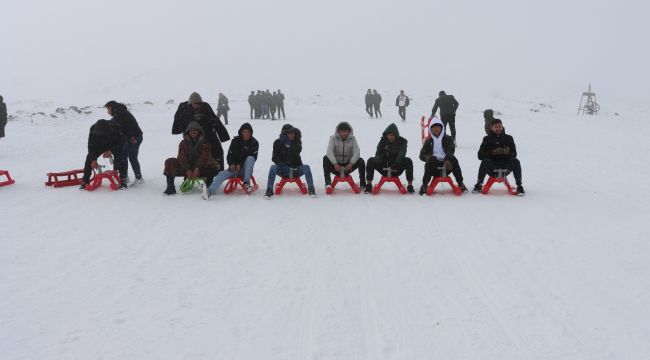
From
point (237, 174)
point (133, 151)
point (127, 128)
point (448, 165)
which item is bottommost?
point (237, 174)

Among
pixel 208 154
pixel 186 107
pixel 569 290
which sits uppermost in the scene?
pixel 186 107

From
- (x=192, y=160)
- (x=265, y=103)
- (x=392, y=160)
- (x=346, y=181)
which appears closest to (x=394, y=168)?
(x=392, y=160)

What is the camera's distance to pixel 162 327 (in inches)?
132

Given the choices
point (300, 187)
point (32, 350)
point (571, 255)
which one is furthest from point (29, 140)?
point (571, 255)

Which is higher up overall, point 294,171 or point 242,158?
point 242,158

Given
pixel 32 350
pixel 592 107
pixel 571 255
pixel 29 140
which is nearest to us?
pixel 32 350

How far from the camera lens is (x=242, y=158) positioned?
25.0 feet

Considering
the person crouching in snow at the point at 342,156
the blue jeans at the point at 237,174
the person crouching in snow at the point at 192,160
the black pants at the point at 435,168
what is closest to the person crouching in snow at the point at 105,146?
the person crouching in snow at the point at 192,160

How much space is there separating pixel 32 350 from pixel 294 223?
3239 millimetres

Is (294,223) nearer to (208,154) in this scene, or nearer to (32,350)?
(208,154)

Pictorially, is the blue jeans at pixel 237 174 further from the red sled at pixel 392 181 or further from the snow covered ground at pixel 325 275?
the red sled at pixel 392 181

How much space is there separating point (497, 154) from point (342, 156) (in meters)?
2.47

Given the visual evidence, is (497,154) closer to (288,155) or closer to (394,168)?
(394,168)

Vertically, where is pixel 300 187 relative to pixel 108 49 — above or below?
below
